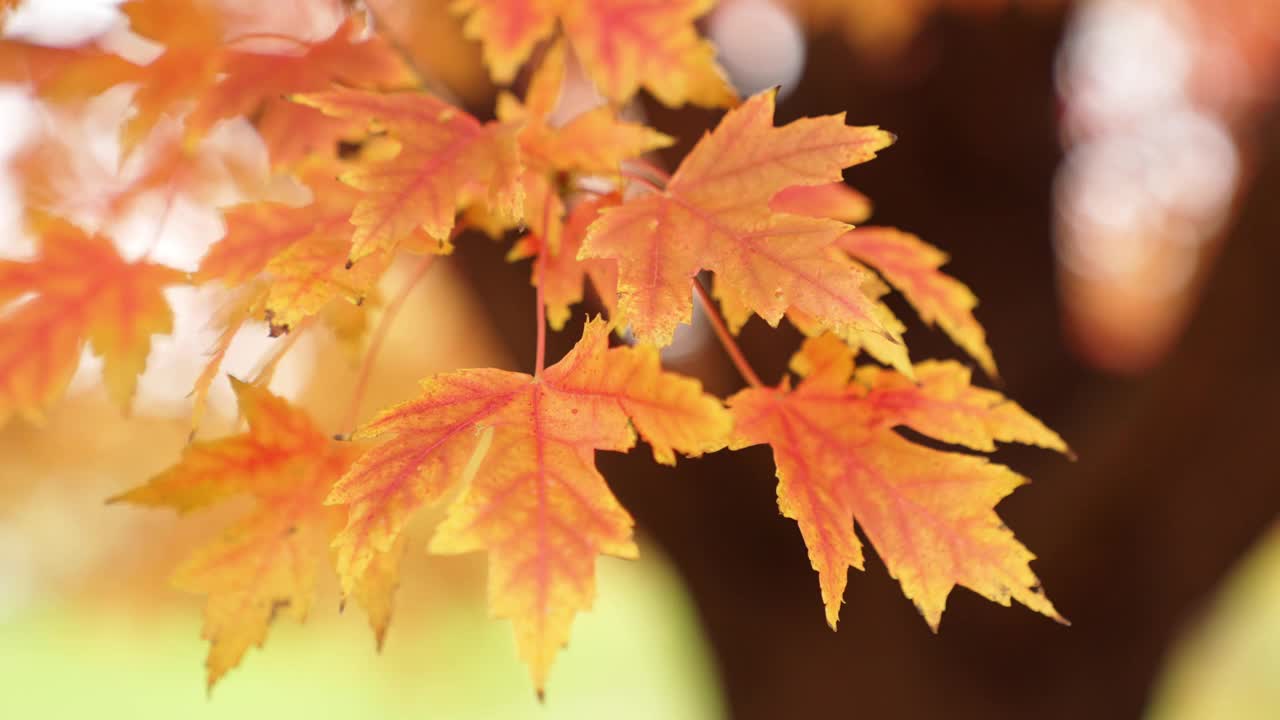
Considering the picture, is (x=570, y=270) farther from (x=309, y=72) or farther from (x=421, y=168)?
(x=309, y=72)

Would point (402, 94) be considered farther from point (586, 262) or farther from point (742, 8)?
point (742, 8)

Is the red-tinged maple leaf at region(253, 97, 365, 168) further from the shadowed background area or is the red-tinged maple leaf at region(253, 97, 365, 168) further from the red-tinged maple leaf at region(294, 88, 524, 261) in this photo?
the shadowed background area

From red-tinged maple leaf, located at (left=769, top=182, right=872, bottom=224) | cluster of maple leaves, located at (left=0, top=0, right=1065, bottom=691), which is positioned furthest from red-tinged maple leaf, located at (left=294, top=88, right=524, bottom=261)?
red-tinged maple leaf, located at (left=769, top=182, right=872, bottom=224)

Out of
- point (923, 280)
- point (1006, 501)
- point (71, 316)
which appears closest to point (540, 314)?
point (923, 280)

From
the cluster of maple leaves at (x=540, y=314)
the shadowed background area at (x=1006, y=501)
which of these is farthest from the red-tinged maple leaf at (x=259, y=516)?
the shadowed background area at (x=1006, y=501)

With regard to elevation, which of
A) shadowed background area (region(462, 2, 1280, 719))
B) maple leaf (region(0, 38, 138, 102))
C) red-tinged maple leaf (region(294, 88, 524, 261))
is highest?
red-tinged maple leaf (region(294, 88, 524, 261))

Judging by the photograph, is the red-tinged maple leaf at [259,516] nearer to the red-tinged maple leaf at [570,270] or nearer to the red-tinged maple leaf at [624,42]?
the red-tinged maple leaf at [570,270]

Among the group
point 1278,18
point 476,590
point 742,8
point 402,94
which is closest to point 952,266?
point 742,8
